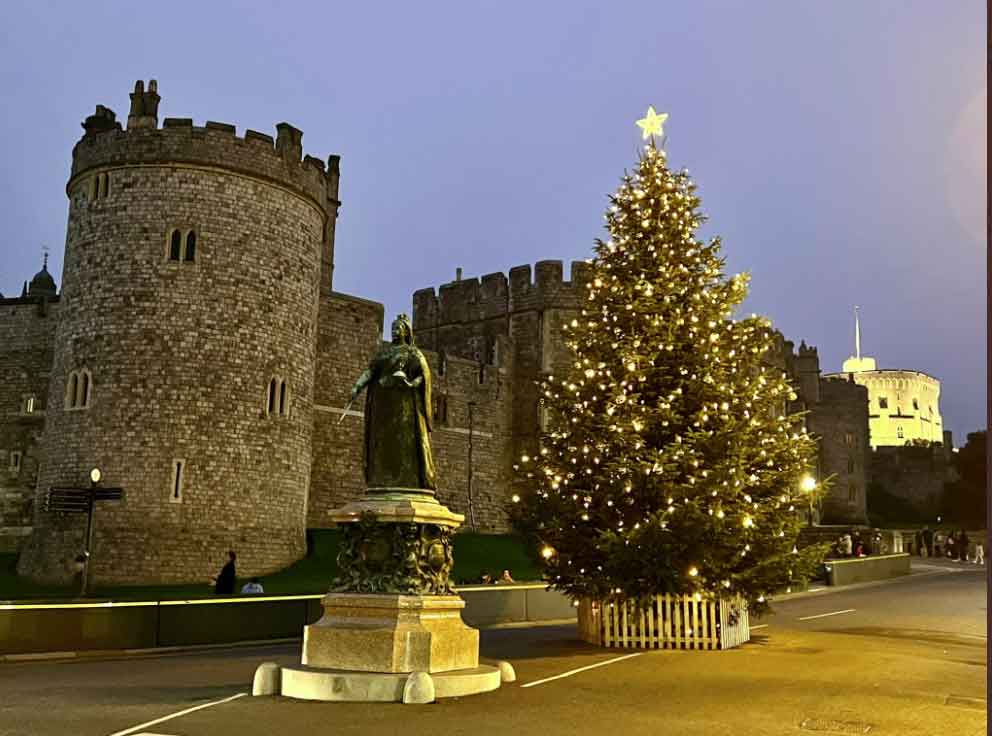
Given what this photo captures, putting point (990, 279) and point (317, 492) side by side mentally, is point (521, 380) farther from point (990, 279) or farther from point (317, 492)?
point (990, 279)

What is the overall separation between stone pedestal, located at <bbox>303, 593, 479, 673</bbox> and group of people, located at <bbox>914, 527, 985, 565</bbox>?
106 ft

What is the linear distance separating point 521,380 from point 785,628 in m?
22.8

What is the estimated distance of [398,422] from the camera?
10109 millimetres

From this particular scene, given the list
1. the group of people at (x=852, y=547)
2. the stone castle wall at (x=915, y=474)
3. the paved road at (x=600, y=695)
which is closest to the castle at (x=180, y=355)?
the paved road at (x=600, y=695)

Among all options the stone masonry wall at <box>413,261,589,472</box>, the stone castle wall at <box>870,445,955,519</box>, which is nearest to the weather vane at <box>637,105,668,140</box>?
the stone masonry wall at <box>413,261,589,472</box>

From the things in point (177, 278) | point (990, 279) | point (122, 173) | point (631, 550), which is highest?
point (122, 173)

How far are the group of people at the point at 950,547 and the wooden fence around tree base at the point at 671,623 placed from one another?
27128 millimetres

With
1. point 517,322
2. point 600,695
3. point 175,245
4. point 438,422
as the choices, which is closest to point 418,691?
point 600,695

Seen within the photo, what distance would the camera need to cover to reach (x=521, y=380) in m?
38.4

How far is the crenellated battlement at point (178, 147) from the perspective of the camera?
79.7ft

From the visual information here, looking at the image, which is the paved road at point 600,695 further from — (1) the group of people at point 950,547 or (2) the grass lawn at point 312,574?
(1) the group of people at point 950,547

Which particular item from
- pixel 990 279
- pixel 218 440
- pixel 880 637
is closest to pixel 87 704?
pixel 990 279

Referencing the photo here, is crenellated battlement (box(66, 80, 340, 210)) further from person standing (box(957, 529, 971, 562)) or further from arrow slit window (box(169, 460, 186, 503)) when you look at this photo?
person standing (box(957, 529, 971, 562))

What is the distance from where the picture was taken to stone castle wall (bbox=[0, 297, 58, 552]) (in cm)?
2838
